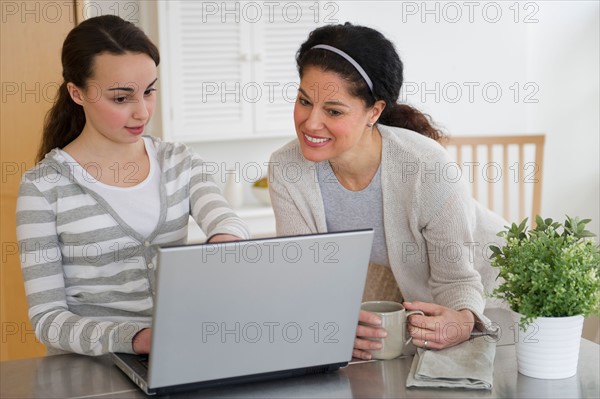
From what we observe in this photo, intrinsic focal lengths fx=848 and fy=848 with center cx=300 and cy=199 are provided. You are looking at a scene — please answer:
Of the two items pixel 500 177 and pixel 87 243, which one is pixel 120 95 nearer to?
pixel 87 243

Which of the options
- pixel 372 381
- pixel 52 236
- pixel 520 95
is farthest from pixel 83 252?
pixel 520 95

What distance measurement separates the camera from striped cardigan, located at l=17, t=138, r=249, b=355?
1622 mm

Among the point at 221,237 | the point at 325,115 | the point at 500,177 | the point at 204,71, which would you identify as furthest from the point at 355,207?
the point at 500,177

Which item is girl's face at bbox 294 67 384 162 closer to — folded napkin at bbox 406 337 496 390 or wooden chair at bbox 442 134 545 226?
folded napkin at bbox 406 337 496 390

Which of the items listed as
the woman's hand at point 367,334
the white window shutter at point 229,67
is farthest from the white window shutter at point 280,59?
the woman's hand at point 367,334

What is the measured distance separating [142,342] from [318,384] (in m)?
0.32

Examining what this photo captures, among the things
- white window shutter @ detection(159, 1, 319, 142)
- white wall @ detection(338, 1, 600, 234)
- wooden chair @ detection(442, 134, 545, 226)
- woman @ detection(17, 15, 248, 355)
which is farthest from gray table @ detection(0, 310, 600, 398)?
white wall @ detection(338, 1, 600, 234)

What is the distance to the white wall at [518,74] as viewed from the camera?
4055 mm

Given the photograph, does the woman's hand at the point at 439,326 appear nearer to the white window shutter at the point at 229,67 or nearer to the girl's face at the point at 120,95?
the girl's face at the point at 120,95

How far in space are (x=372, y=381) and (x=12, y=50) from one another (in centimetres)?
200

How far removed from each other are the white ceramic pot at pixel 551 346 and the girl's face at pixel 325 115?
624 millimetres

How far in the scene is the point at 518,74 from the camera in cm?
419

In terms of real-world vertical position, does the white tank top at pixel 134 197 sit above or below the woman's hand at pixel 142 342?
above

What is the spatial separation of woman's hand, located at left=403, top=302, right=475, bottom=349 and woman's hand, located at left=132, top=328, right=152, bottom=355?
49 cm
